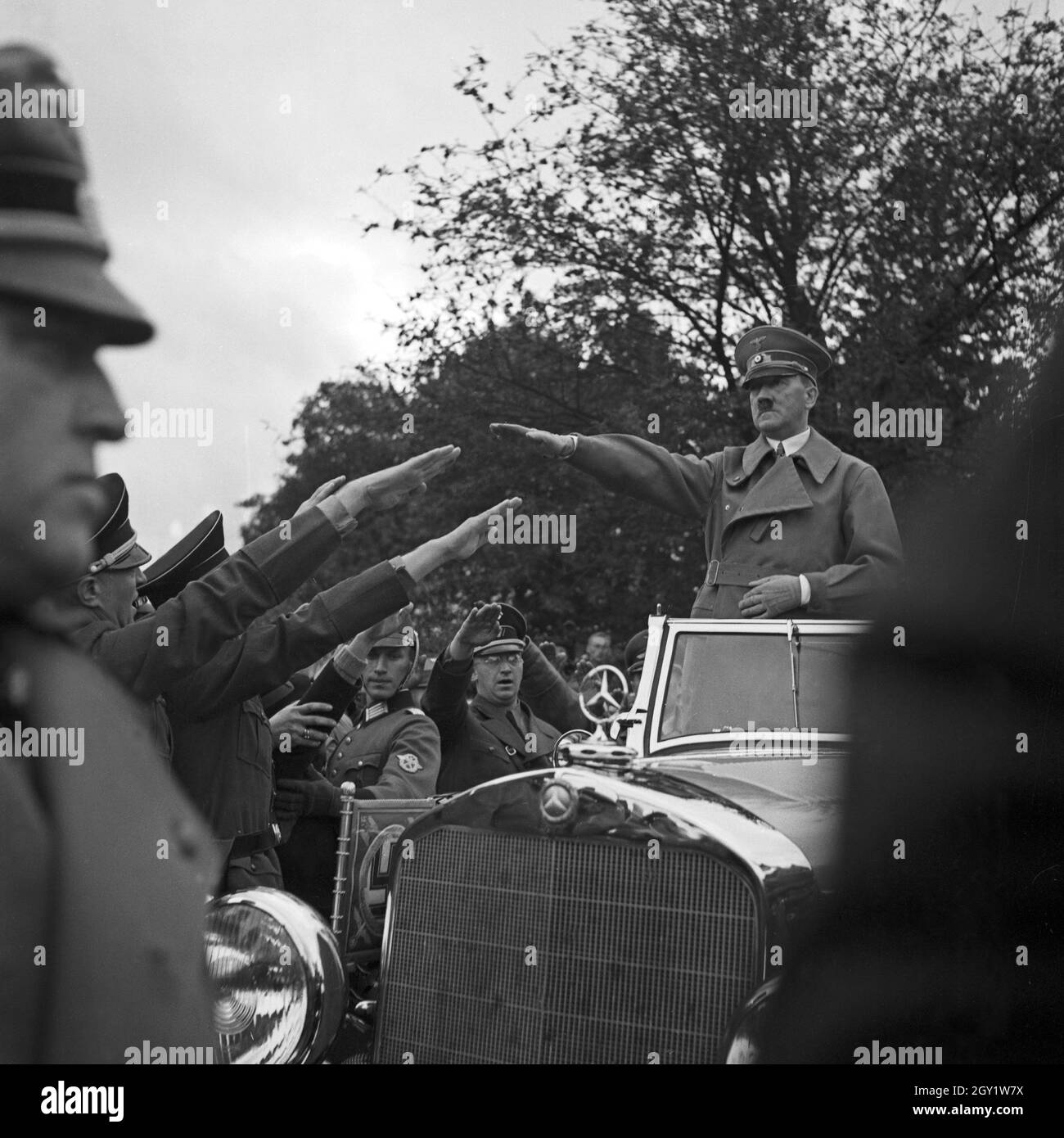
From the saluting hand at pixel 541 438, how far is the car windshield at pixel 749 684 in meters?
0.69

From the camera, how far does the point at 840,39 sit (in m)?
9.70

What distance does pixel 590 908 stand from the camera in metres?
2.78

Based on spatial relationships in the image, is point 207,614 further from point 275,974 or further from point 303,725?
point 303,725

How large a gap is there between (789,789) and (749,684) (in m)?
0.67

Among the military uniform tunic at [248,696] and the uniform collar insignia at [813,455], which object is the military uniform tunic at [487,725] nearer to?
the military uniform tunic at [248,696]

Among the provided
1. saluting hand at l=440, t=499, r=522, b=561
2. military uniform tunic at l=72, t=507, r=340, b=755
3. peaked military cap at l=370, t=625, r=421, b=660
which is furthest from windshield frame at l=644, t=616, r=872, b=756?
military uniform tunic at l=72, t=507, r=340, b=755

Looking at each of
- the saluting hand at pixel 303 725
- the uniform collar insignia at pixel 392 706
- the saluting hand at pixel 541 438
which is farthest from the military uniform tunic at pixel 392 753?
the saluting hand at pixel 541 438

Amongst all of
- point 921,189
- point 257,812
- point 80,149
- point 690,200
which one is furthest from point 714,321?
point 80,149

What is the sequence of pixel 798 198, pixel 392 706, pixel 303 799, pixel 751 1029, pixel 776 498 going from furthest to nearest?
pixel 798 198, pixel 392 706, pixel 303 799, pixel 776 498, pixel 751 1029

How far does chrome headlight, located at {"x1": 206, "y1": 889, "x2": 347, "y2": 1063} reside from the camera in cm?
271

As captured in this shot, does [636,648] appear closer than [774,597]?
No

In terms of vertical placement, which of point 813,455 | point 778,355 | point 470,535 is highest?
point 778,355

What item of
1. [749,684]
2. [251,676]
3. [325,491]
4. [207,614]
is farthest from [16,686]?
[749,684]
